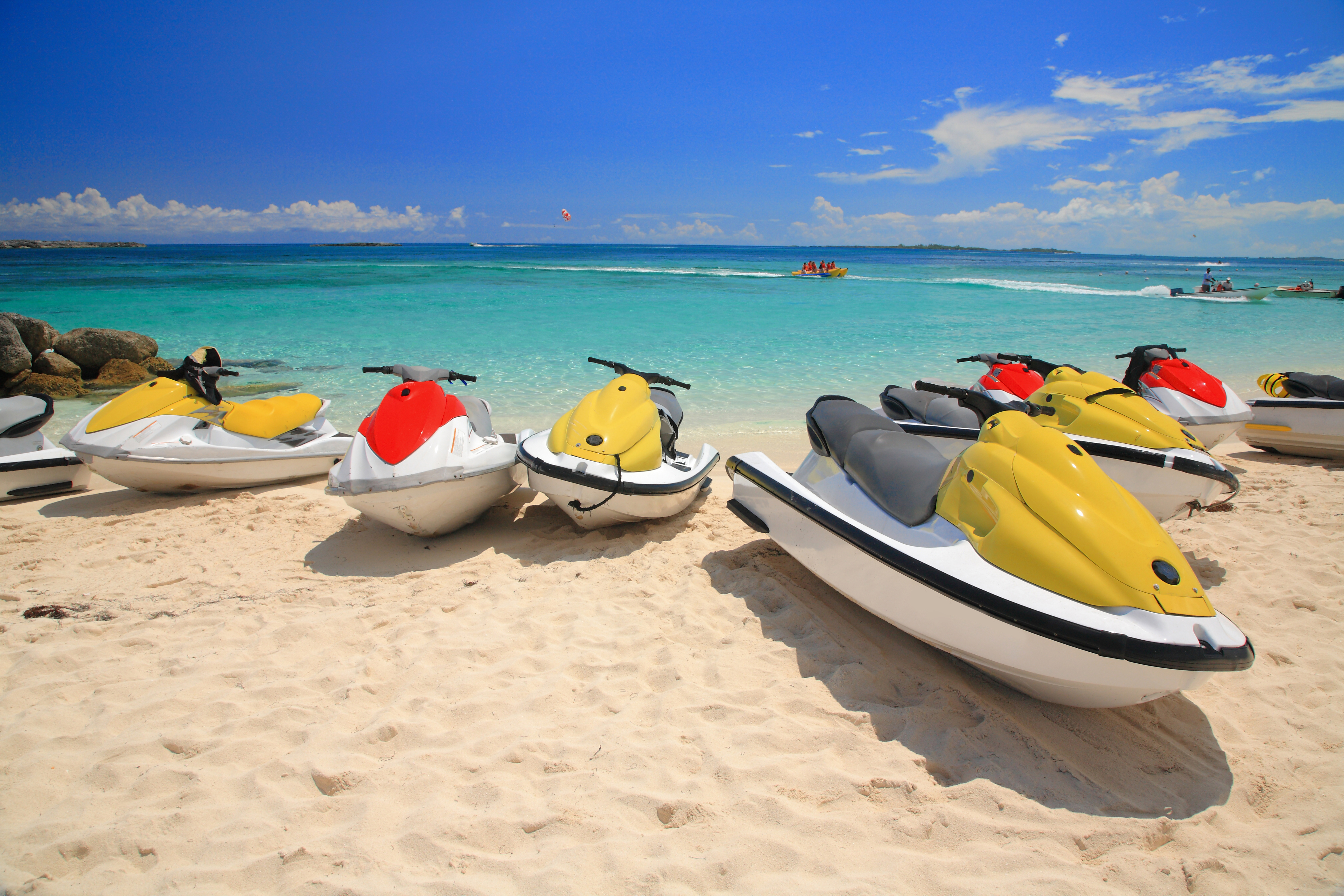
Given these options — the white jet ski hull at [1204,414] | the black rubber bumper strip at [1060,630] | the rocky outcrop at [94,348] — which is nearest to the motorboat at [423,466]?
the black rubber bumper strip at [1060,630]

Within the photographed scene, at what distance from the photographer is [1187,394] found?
17.3 ft

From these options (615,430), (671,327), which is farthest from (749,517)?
(671,327)

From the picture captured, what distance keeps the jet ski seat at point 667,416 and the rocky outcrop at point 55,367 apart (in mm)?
9551

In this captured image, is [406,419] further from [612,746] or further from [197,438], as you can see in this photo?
[612,746]

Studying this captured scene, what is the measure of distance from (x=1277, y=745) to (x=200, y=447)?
663 cm

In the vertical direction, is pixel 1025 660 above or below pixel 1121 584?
below

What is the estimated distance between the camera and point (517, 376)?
10.3 metres

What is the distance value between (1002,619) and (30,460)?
6.90m

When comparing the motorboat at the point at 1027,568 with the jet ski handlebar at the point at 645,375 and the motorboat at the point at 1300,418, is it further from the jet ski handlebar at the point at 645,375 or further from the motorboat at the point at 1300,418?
the motorboat at the point at 1300,418

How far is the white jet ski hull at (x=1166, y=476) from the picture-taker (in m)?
3.61

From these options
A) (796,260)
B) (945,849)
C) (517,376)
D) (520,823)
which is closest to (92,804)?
(520,823)

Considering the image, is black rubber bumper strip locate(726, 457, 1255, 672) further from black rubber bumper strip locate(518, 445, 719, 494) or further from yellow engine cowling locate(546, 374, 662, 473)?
yellow engine cowling locate(546, 374, 662, 473)

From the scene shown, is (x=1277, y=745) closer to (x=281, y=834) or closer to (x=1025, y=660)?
(x=1025, y=660)

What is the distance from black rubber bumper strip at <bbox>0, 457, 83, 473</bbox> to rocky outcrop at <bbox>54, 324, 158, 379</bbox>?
672 centimetres
